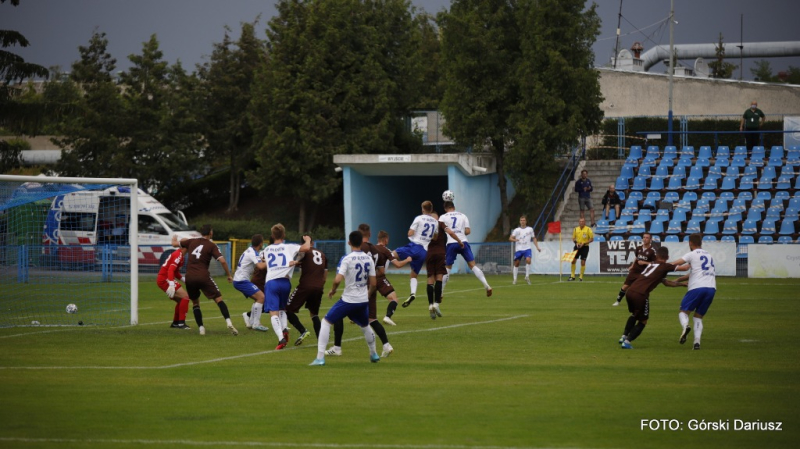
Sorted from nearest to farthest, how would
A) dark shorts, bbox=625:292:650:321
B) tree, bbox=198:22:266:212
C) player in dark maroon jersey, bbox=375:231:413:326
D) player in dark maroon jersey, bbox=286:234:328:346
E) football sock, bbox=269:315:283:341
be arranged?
dark shorts, bbox=625:292:650:321
player in dark maroon jersey, bbox=286:234:328:346
football sock, bbox=269:315:283:341
player in dark maroon jersey, bbox=375:231:413:326
tree, bbox=198:22:266:212


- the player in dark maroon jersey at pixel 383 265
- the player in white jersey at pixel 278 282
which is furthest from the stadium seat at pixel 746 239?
the player in white jersey at pixel 278 282

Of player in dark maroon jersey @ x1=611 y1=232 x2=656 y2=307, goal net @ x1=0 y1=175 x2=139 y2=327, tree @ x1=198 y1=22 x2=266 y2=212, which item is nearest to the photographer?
goal net @ x1=0 y1=175 x2=139 y2=327

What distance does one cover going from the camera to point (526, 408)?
10625 mm

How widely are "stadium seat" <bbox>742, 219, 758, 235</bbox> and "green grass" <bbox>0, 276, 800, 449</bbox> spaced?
1748cm

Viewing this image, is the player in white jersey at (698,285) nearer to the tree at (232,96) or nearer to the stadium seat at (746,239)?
the stadium seat at (746,239)

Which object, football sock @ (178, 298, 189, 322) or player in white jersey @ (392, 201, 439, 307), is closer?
football sock @ (178, 298, 189, 322)

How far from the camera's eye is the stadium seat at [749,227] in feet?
→ 120

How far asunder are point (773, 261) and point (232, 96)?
2809cm

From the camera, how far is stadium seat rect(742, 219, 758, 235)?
3666cm

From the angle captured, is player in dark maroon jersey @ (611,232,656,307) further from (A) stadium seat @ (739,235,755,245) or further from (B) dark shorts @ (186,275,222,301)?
(A) stadium seat @ (739,235,755,245)

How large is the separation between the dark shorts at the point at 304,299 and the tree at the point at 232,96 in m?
34.3

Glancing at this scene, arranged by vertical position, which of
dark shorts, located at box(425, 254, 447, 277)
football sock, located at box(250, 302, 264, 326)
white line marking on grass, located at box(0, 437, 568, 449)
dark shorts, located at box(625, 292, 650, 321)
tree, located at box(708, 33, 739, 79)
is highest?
tree, located at box(708, 33, 739, 79)

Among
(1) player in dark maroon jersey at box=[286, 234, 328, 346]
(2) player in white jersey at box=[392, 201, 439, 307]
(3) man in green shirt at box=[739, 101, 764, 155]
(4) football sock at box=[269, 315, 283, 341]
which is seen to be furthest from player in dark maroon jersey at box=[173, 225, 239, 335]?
(3) man in green shirt at box=[739, 101, 764, 155]

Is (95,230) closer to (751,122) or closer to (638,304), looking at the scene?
(638,304)
